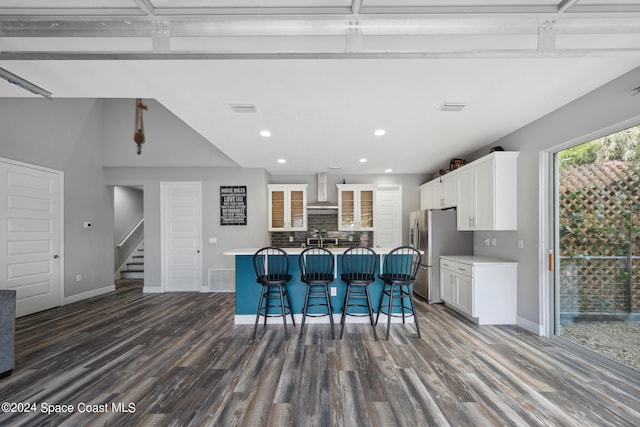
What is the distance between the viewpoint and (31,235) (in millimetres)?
4285

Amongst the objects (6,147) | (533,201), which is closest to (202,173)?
(6,147)

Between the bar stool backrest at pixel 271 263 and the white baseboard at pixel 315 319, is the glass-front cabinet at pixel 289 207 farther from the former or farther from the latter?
the white baseboard at pixel 315 319

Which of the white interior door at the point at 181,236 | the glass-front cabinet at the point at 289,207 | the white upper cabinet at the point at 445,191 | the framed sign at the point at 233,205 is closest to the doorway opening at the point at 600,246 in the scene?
the white upper cabinet at the point at 445,191

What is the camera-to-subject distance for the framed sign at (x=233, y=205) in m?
5.88

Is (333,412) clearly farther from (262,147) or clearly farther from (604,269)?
(262,147)

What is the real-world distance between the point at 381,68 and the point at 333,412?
252 centimetres

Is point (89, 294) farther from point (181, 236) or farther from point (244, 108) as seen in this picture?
point (244, 108)

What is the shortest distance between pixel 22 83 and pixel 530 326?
575 centimetres

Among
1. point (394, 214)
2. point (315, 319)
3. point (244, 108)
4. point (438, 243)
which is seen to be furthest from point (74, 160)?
point (438, 243)

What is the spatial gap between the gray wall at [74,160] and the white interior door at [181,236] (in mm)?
1109

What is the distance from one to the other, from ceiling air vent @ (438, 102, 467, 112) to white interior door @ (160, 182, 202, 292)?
483cm

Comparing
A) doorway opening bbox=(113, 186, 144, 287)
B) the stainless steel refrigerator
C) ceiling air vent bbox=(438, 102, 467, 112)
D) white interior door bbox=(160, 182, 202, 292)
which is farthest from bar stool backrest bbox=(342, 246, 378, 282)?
doorway opening bbox=(113, 186, 144, 287)

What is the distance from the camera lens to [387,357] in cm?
278

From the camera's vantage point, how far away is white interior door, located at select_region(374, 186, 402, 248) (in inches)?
254
